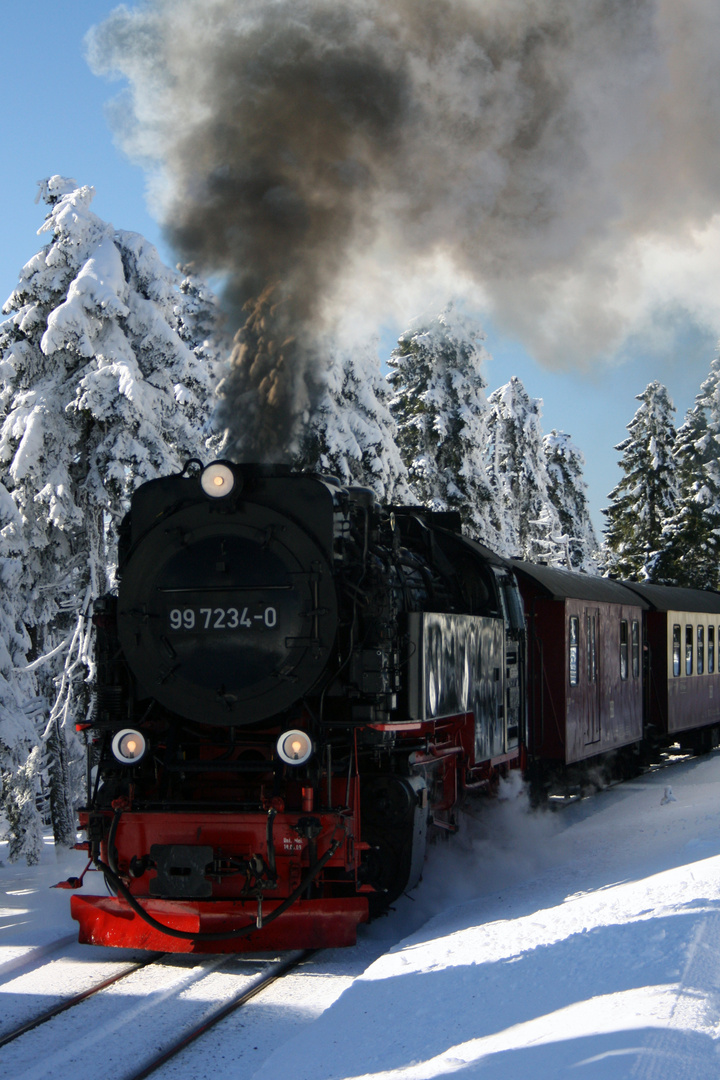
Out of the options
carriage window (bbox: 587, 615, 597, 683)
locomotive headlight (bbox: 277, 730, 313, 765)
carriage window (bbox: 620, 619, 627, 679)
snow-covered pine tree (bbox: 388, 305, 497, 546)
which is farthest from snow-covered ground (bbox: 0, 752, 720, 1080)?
snow-covered pine tree (bbox: 388, 305, 497, 546)

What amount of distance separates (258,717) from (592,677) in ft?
25.0

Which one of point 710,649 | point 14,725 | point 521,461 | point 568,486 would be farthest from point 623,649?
point 568,486

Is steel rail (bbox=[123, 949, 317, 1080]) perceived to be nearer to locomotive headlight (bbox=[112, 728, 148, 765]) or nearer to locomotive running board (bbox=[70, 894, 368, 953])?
locomotive running board (bbox=[70, 894, 368, 953])

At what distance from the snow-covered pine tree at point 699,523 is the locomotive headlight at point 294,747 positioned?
28888 mm

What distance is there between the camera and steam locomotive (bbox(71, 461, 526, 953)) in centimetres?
653

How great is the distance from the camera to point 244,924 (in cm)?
659

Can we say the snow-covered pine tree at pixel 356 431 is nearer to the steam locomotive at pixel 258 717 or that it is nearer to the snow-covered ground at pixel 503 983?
the snow-covered ground at pixel 503 983

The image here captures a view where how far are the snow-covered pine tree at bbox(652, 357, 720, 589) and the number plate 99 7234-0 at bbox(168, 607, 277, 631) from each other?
2873cm

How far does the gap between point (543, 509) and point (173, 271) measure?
2360 centimetres

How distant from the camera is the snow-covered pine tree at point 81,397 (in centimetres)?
1291

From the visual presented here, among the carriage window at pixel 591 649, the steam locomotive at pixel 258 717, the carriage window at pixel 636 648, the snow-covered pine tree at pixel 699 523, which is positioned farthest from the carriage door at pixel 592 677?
the snow-covered pine tree at pixel 699 523

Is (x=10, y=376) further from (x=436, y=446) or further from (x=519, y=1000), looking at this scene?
(x=436, y=446)

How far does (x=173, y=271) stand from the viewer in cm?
1398

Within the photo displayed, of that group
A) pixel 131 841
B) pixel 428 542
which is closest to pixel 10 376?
pixel 428 542
